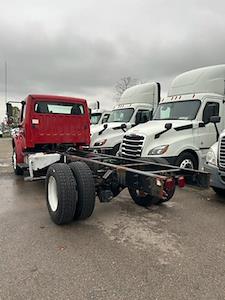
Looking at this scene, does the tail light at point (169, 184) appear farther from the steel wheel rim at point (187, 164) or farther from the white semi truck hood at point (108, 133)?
the white semi truck hood at point (108, 133)

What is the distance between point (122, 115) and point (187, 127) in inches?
191

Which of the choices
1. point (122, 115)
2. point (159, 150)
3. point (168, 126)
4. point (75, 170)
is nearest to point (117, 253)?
point (75, 170)

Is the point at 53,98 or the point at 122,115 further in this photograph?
the point at 122,115

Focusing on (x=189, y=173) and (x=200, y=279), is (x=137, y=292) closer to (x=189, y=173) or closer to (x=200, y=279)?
(x=200, y=279)

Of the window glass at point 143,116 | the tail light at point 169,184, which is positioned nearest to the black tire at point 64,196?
the tail light at point 169,184

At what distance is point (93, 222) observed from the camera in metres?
4.70

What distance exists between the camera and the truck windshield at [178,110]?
8.20 metres

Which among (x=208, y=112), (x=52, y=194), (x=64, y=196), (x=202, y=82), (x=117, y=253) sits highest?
(x=202, y=82)

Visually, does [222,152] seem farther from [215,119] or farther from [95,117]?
[95,117]

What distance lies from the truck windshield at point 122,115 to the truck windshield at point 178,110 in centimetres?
275

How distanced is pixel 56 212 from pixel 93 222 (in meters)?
0.64

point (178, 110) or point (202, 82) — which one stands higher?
point (202, 82)

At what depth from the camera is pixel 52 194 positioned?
4957 millimetres

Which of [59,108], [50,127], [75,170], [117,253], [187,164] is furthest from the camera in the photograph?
[59,108]
